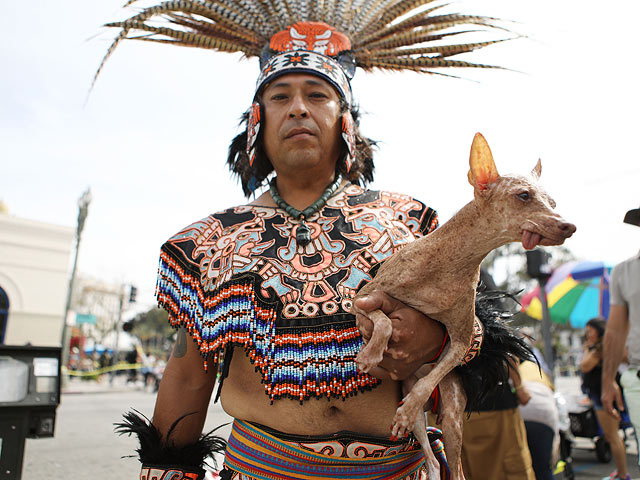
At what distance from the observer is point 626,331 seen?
3.40 metres

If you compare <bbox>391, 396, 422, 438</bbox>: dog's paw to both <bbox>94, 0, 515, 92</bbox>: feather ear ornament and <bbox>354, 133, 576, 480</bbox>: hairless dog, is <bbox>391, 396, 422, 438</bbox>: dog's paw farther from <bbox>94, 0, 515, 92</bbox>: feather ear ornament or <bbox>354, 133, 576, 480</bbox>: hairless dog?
<bbox>94, 0, 515, 92</bbox>: feather ear ornament

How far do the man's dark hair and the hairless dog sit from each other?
87 centimetres

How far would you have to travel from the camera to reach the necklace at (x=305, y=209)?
1.71 metres

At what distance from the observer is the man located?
10.2ft

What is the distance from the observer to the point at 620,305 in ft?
→ 11.1

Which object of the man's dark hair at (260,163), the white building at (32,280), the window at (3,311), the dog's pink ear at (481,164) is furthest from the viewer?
the white building at (32,280)

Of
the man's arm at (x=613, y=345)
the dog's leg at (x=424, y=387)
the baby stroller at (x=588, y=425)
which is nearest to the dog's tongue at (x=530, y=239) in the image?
the dog's leg at (x=424, y=387)

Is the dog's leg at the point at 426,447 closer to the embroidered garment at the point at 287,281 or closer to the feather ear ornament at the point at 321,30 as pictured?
the embroidered garment at the point at 287,281

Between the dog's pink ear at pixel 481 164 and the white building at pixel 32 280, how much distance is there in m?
18.2

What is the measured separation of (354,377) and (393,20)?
1.55 m

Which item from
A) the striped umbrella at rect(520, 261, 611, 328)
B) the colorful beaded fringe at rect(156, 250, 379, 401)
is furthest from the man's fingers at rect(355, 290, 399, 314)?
→ the striped umbrella at rect(520, 261, 611, 328)

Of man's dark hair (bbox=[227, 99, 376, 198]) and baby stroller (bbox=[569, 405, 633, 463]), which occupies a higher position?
man's dark hair (bbox=[227, 99, 376, 198])

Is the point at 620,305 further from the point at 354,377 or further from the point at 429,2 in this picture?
the point at 354,377

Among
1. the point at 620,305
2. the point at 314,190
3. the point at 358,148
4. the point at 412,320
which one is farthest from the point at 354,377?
the point at 620,305
